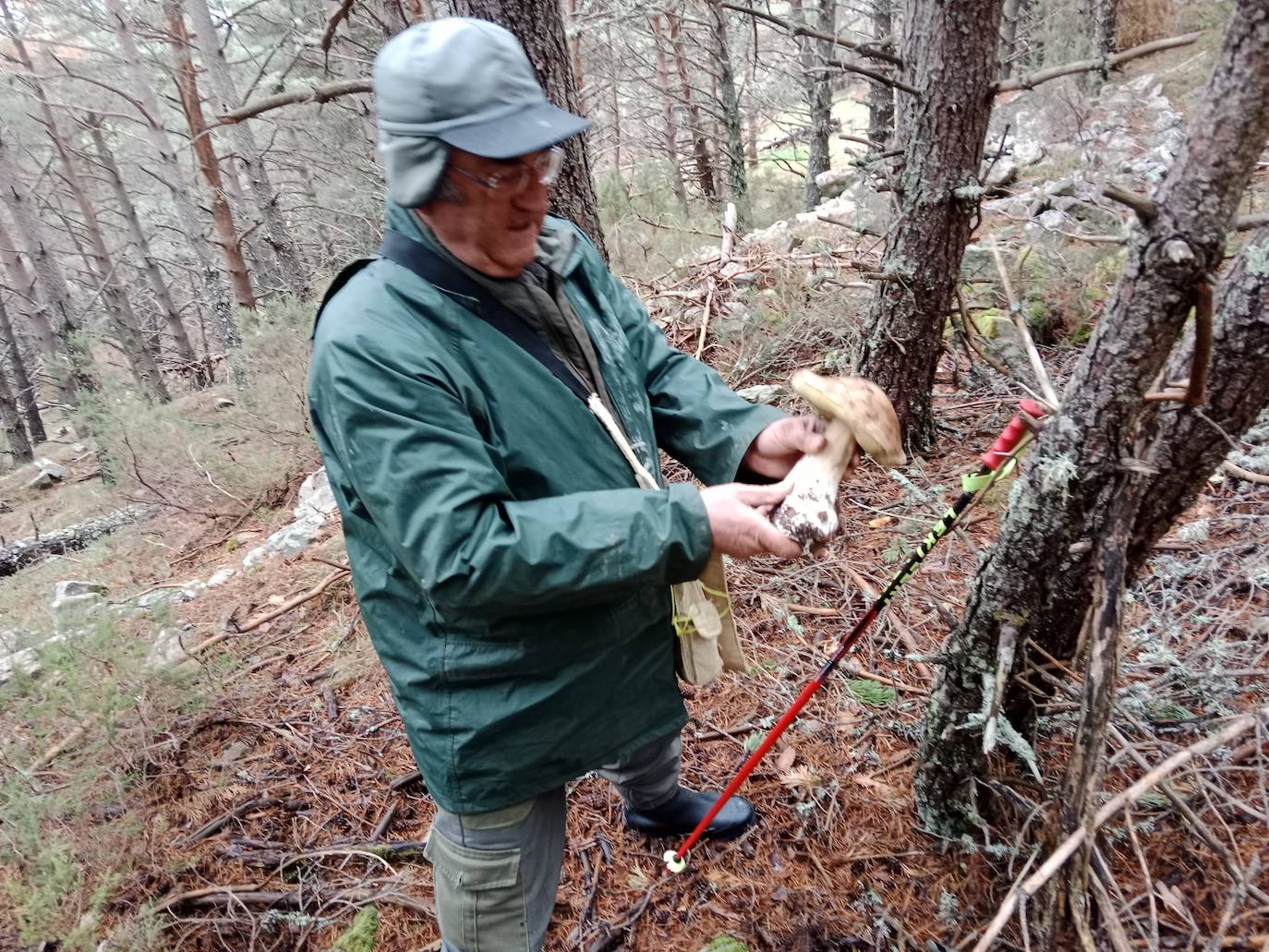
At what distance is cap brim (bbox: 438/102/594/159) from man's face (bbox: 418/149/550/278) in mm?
29

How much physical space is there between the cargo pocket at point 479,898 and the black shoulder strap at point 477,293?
45.1 inches

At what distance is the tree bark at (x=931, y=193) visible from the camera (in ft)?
10.9

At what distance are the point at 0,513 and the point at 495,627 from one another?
14.2 meters

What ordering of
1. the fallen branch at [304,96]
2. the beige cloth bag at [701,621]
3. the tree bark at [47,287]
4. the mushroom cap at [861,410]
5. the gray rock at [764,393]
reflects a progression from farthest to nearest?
the tree bark at [47,287], the gray rock at [764,393], the fallen branch at [304,96], the beige cloth bag at [701,621], the mushroom cap at [861,410]

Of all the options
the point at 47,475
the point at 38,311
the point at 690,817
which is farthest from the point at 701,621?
the point at 47,475

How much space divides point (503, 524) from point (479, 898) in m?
1.06

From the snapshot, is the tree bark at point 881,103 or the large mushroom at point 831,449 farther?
the tree bark at point 881,103

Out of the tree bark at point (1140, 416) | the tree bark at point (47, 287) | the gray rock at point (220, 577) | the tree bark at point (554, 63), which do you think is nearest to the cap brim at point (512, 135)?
the tree bark at point (1140, 416)

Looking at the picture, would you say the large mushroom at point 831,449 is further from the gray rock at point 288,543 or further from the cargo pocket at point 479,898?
the gray rock at point 288,543

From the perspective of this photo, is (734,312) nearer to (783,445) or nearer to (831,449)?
(783,445)

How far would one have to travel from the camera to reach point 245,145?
10.8 meters

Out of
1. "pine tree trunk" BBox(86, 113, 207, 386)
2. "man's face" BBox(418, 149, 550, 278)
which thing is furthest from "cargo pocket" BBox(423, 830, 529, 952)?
"pine tree trunk" BBox(86, 113, 207, 386)

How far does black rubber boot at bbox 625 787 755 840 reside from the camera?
2.45 meters

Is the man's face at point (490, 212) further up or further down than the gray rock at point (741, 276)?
further up
